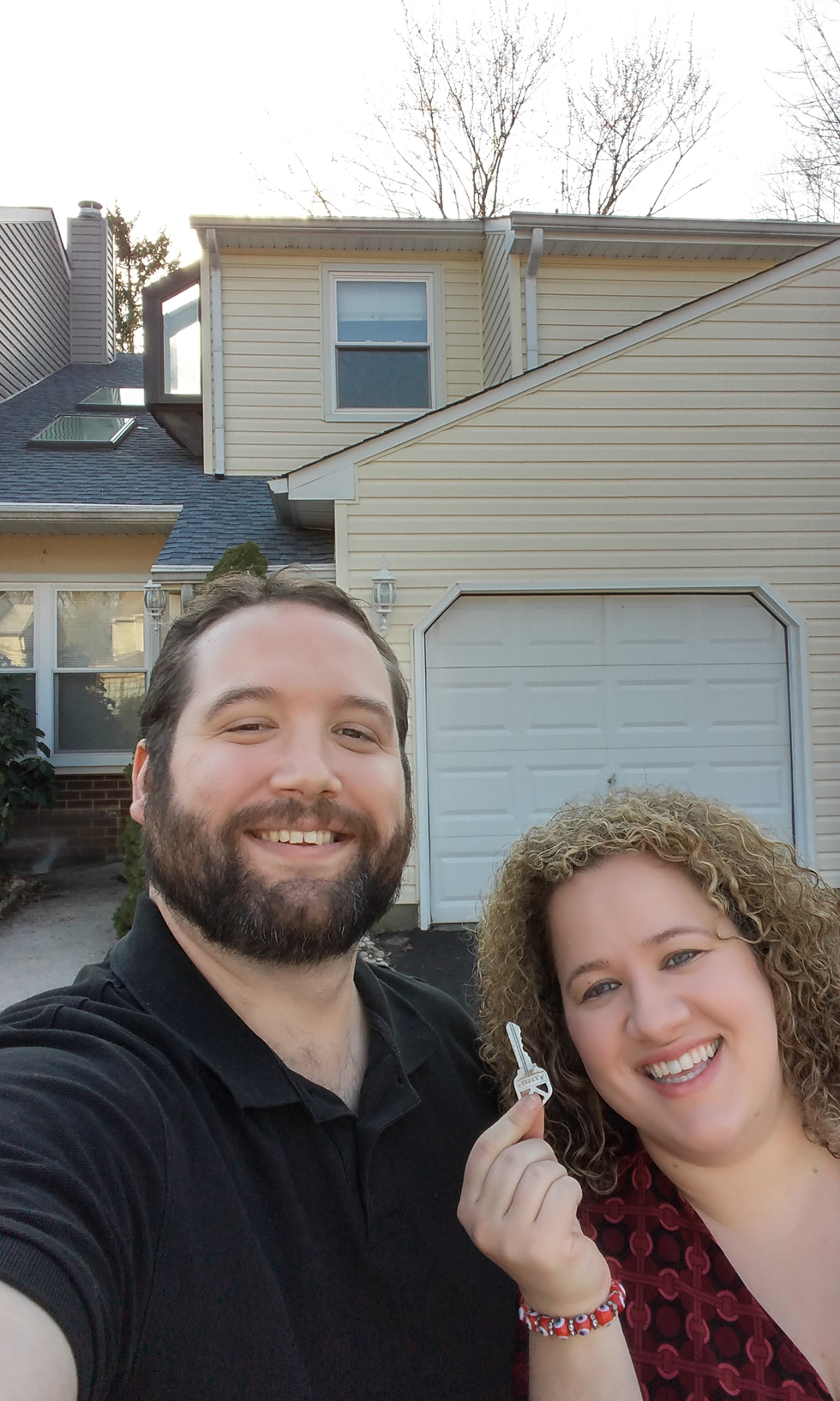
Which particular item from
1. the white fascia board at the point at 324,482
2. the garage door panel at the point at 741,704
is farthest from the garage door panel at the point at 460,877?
the white fascia board at the point at 324,482

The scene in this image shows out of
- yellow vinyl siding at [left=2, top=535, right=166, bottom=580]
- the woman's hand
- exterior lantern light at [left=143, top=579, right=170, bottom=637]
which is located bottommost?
the woman's hand

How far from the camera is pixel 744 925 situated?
1529 mm

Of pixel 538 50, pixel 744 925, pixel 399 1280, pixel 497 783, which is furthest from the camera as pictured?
pixel 538 50

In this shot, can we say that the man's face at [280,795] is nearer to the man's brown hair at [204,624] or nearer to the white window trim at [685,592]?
the man's brown hair at [204,624]

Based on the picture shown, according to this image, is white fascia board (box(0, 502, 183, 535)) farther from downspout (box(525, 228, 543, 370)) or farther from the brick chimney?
the brick chimney

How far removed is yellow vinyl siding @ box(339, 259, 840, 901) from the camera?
635cm

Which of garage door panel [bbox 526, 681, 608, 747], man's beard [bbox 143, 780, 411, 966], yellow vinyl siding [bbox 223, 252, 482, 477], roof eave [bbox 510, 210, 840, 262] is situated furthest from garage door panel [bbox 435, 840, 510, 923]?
roof eave [bbox 510, 210, 840, 262]

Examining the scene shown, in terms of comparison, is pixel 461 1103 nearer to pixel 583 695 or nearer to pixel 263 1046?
pixel 263 1046

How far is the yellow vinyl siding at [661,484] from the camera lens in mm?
6352

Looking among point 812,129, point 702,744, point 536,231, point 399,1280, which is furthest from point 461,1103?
point 812,129

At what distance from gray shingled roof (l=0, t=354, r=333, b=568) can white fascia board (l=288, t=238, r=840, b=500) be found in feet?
2.52

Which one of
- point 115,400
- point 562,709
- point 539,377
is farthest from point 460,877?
point 115,400

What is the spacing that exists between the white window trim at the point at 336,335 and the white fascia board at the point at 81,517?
1859mm

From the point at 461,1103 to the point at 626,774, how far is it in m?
→ 5.17
